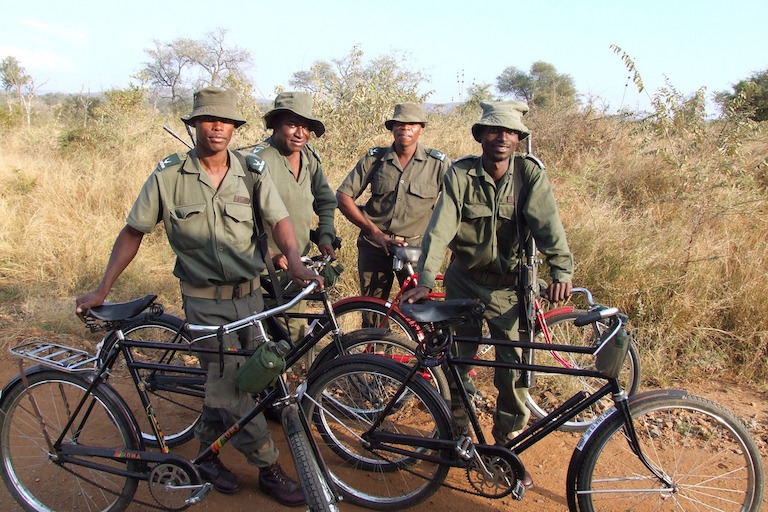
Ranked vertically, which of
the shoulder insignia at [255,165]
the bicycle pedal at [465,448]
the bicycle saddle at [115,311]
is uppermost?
the shoulder insignia at [255,165]

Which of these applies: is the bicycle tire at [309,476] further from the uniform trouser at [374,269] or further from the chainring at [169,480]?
the uniform trouser at [374,269]

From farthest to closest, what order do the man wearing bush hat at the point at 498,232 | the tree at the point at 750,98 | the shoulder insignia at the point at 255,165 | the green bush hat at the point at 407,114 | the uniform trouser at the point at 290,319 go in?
the tree at the point at 750,98 < the green bush hat at the point at 407,114 < the uniform trouser at the point at 290,319 < the shoulder insignia at the point at 255,165 < the man wearing bush hat at the point at 498,232

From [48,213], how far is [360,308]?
555cm

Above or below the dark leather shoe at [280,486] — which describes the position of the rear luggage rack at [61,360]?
above

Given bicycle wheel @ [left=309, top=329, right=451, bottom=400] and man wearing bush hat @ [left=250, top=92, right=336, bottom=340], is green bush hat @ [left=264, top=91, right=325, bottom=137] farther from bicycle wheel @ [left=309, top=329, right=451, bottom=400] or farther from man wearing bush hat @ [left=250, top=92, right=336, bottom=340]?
bicycle wheel @ [left=309, top=329, right=451, bottom=400]

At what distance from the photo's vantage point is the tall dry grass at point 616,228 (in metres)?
4.54

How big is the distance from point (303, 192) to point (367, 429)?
175cm

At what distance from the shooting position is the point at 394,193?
438cm

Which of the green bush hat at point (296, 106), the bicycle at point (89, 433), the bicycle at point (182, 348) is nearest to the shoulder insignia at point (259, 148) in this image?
Answer: the green bush hat at point (296, 106)

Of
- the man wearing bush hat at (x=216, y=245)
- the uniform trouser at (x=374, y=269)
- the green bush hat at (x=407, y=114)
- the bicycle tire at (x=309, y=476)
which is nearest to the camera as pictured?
the bicycle tire at (x=309, y=476)

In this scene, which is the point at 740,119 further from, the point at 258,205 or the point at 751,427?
the point at 258,205

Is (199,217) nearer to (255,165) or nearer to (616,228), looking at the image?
(255,165)

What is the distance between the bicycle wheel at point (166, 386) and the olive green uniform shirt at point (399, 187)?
1732 millimetres

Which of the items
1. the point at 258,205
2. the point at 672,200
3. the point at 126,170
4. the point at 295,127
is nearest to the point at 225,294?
the point at 258,205
